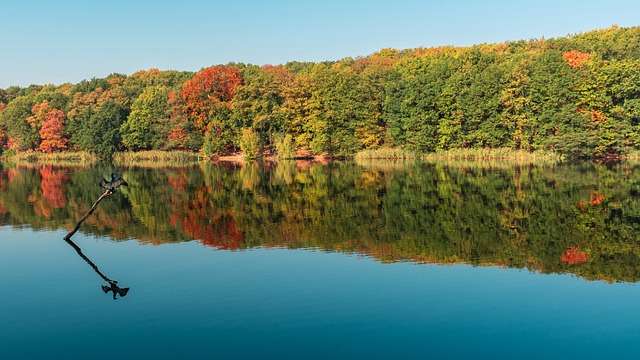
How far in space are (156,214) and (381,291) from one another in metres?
19.2

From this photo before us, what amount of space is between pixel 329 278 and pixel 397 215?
1188 centimetres

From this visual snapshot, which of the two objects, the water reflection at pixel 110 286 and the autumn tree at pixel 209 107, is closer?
the water reflection at pixel 110 286

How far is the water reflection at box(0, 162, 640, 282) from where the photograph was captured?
20.3 metres

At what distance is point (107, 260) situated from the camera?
67.7ft

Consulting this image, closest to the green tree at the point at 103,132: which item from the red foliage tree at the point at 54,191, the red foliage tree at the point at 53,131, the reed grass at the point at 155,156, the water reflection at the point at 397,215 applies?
the reed grass at the point at 155,156

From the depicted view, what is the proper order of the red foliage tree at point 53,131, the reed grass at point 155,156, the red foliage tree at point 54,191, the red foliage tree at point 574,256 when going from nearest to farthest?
1. the red foliage tree at point 574,256
2. the red foliage tree at point 54,191
3. the reed grass at point 155,156
4. the red foliage tree at point 53,131

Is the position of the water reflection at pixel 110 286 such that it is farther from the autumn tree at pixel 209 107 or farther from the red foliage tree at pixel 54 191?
the autumn tree at pixel 209 107

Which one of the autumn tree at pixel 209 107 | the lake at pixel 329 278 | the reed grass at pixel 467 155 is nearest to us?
the lake at pixel 329 278

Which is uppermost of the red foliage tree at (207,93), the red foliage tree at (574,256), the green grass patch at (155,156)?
the red foliage tree at (207,93)

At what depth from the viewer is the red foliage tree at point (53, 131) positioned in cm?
10438

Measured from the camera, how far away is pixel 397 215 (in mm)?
28422

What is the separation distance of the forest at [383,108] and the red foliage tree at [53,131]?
26 cm

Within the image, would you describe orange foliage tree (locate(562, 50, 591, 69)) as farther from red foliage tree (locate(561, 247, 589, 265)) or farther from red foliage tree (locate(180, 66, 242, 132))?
red foliage tree (locate(561, 247, 589, 265))

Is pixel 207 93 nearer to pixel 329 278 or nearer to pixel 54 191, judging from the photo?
pixel 54 191
